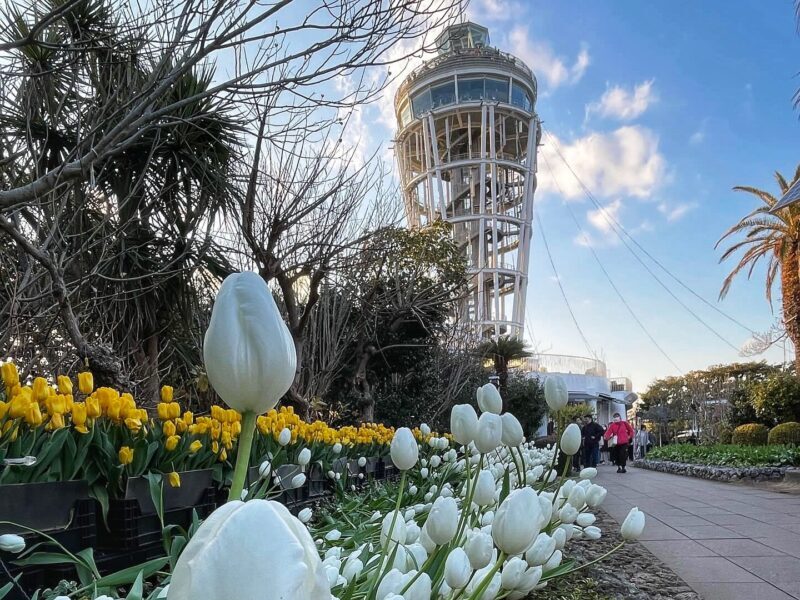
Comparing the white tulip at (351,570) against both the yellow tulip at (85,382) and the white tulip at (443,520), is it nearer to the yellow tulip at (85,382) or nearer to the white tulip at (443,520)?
the white tulip at (443,520)

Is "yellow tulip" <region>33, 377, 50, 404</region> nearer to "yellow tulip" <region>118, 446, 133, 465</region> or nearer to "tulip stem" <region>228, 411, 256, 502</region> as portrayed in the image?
"yellow tulip" <region>118, 446, 133, 465</region>

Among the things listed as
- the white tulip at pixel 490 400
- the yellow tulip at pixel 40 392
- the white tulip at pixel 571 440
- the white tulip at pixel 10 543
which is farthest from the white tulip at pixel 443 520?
the yellow tulip at pixel 40 392

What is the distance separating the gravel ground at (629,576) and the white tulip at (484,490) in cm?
154

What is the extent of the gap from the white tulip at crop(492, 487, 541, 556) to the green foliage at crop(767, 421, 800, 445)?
15.0 m

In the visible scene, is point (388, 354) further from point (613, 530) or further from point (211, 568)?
point (211, 568)

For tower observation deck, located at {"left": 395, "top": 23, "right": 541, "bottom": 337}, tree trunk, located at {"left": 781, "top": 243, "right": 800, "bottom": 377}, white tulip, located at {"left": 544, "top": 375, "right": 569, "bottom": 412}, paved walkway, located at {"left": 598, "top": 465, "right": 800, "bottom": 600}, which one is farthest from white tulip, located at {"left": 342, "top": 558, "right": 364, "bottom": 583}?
tower observation deck, located at {"left": 395, "top": 23, "right": 541, "bottom": 337}

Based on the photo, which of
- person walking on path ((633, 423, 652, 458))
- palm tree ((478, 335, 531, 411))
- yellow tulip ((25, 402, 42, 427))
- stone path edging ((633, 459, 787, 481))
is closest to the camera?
yellow tulip ((25, 402, 42, 427))

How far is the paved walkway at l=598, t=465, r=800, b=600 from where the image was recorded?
3240 mm

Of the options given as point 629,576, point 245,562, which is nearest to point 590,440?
point 629,576

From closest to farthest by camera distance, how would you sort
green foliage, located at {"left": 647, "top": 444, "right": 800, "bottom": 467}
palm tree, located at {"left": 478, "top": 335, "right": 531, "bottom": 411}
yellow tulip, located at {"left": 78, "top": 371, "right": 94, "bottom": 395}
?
yellow tulip, located at {"left": 78, "top": 371, "right": 94, "bottom": 395}
green foliage, located at {"left": 647, "top": 444, "right": 800, "bottom": 467}
palm tree, located at {"left": 478, "top": 335, "right": 531, "bottom": 411}

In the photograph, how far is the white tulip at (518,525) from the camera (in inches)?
33.9

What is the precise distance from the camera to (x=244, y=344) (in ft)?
1.99

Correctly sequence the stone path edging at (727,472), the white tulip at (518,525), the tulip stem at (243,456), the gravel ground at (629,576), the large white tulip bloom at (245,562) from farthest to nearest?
the stone path edging at (727,472) → the gravel ground at (629,576) → the white tulip at (518,525) → the tulip stem at (243,456) → the large white tulip bloom at (245,562)

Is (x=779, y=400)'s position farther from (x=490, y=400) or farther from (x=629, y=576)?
(x=490, y=400)
